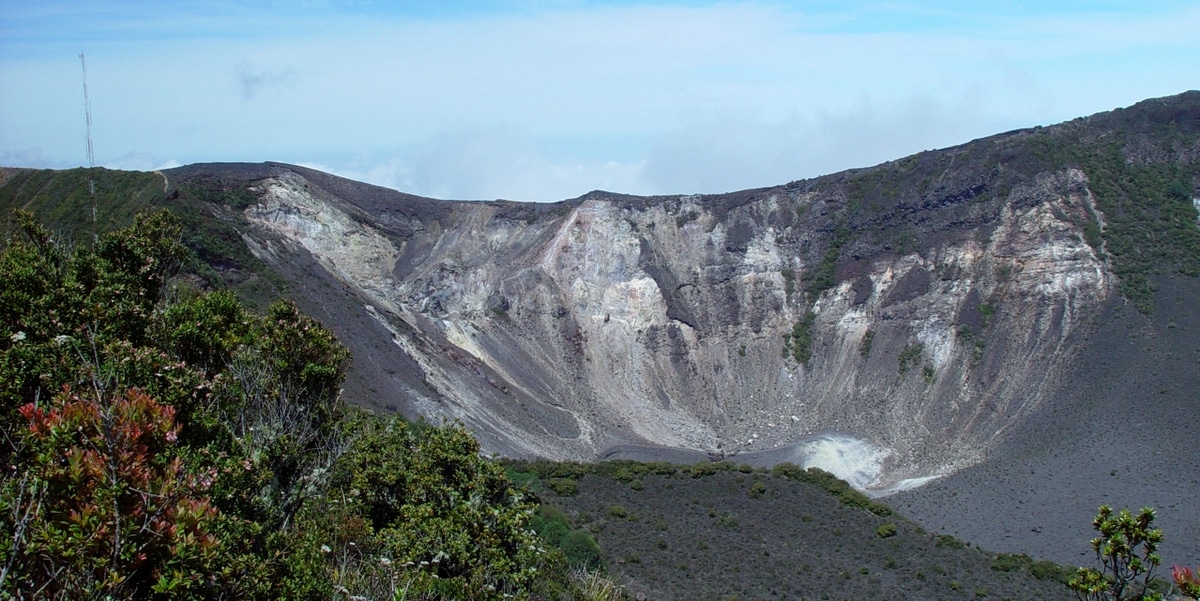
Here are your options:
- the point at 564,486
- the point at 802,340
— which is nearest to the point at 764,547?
the point at 564,486

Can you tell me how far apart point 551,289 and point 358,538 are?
6196cm

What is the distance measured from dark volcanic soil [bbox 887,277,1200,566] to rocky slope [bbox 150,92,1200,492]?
2013mm

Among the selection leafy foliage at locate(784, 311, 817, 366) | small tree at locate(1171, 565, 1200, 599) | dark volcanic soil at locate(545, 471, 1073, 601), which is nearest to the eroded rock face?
leafy foliage at locate(784, 311, 817, 366)

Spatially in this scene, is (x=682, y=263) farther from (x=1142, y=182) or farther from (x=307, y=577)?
(x=307, y=577)

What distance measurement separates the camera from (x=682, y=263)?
259 ft

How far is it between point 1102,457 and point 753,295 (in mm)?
29961

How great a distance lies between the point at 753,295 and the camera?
76.3m

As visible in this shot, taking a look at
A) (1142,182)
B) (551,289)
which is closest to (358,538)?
(551,289)

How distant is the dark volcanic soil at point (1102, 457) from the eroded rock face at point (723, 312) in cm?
240

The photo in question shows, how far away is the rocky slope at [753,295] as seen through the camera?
6122cm

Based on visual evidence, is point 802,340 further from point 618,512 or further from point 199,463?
point 199,463

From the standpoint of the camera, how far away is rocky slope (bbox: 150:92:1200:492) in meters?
61.2

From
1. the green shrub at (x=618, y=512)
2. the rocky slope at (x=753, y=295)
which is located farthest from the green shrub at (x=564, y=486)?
the rocky slope at (x=753, y=295)

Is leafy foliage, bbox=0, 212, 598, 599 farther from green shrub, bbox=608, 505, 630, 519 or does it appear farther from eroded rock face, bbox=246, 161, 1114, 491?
eroded rock face, bbox=246, 161, 1114, 491
